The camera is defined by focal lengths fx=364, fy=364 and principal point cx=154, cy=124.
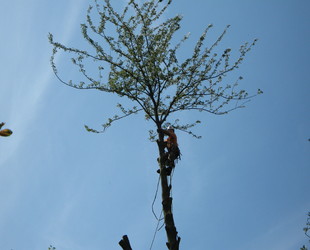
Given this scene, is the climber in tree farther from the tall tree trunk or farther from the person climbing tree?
the person climbing tree

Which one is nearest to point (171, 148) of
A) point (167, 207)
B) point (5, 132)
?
point (167, 207)

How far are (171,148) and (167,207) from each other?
6.48 feet

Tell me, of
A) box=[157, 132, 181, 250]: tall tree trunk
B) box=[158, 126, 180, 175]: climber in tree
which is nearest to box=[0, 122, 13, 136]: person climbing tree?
box=[157, 132, 181, 250]: tall tree trunk

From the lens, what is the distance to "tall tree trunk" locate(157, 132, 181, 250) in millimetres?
7902

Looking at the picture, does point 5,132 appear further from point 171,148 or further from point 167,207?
point 171,148

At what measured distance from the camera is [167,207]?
333 inches

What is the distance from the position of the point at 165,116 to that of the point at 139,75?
4.45 feet

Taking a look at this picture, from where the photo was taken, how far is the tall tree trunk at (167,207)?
7902 millimetres

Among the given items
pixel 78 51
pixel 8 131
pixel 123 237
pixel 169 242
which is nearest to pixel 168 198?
pixel 169 242

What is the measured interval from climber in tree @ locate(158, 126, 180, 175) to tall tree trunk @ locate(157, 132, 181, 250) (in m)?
0.24

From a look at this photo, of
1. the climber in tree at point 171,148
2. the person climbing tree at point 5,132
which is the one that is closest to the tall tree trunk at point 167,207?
the climber in tree at point 171,148

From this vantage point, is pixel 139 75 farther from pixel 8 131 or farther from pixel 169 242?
pixel 8 131

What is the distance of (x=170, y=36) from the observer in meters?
10.7

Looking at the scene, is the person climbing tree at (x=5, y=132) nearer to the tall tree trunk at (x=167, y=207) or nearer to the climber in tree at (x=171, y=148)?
the tall tree trunk at (x=167, y=207)
